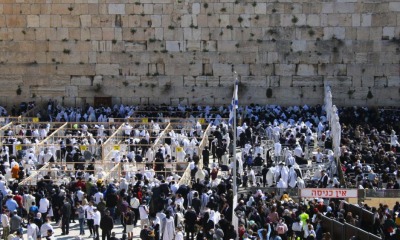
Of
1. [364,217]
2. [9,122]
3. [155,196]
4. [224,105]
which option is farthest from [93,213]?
[224,105]

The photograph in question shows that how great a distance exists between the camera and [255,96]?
51.5m

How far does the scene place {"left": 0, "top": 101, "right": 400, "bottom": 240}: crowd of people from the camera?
30.1 meters

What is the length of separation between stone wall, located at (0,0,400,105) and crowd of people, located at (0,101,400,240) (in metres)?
1.40

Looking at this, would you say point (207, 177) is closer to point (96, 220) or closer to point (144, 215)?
point (144, 215)

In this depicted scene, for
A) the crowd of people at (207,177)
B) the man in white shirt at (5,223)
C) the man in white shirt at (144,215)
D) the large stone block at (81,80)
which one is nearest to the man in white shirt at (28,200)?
the crowd of people at (207,177)

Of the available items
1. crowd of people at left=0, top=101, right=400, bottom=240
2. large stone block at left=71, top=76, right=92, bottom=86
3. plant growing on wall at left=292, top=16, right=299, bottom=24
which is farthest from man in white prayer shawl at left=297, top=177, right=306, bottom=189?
large stone block at left=71, top=76, right=92, bottom=86

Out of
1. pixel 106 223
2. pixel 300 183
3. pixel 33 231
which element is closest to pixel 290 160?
pixel 300 183

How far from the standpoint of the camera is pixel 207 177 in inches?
1447

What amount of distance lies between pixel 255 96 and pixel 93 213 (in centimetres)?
2102

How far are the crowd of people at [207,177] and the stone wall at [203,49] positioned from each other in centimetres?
140

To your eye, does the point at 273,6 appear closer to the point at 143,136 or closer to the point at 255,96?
the point at 255,96

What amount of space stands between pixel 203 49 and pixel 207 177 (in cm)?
1569

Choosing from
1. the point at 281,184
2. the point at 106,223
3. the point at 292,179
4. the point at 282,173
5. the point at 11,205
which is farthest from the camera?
the point at 282,173

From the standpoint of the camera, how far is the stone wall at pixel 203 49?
5097 centimetres
